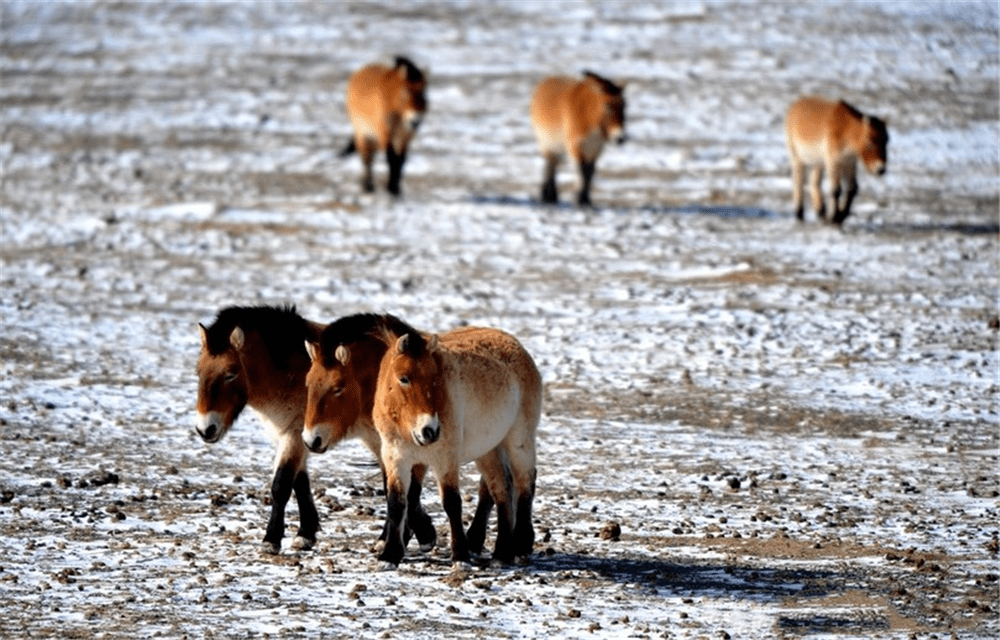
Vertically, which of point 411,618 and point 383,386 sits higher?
point 383,386

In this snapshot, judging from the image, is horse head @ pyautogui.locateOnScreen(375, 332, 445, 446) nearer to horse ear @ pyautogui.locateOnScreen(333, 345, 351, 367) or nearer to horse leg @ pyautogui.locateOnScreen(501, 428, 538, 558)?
horse ear @ pyautogui.locateOnScreen(333, 345, 351, 367)

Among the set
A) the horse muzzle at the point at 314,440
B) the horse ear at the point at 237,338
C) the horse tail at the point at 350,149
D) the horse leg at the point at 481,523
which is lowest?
the horse leg at the point at 481,523

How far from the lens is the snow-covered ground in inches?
317

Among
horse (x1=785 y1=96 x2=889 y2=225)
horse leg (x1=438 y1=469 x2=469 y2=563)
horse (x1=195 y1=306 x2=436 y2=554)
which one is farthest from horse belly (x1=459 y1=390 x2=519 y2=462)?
horse (x1=785 y1=96 x2=889 y2=225)

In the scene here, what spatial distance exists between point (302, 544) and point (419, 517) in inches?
26.9

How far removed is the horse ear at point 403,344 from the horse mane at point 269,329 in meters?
0.92

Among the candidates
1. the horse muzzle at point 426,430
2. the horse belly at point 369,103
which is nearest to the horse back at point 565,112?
the horse belly at point 369,103

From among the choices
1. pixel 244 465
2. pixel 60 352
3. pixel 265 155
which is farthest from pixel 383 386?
pixel 265 155

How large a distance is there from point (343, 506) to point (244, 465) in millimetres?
1237

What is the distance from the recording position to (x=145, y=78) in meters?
28.0

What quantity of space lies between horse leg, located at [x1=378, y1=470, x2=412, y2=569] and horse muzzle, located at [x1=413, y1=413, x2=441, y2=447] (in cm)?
36

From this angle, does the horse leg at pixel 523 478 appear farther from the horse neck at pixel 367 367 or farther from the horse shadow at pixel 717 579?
the horse neck at pixel 367 367

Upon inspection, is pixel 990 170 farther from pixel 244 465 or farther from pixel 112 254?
pixel 244 465

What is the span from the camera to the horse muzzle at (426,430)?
7.80 m
